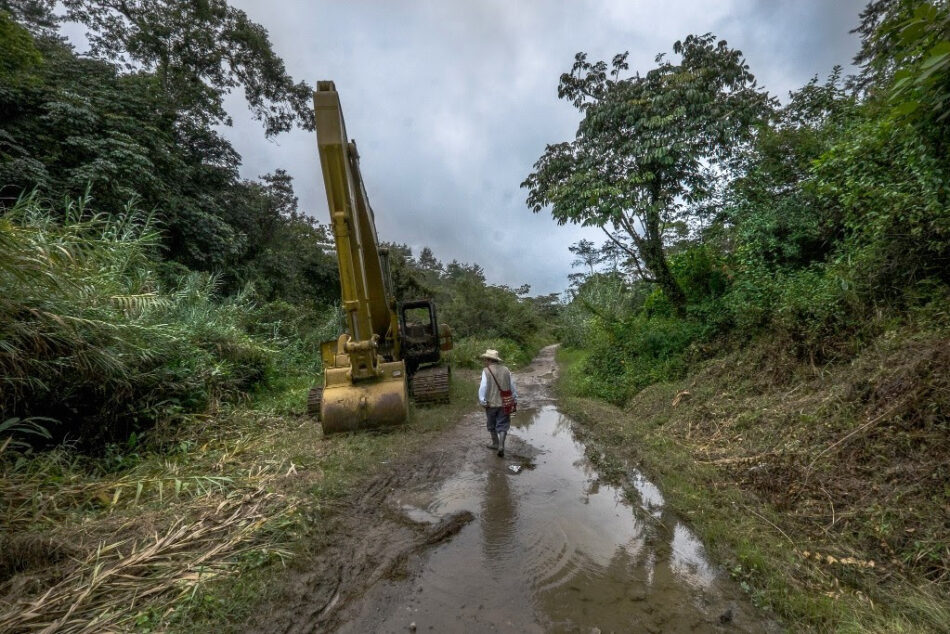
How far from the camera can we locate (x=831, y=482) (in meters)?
3.73

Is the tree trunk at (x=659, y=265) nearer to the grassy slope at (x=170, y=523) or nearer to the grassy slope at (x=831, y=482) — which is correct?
the grassy slope at (x=831, y=482)

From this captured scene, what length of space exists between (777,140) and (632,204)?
2896 mm

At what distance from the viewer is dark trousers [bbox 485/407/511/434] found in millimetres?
5906

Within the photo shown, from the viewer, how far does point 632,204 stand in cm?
881

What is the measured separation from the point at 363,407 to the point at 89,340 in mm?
3388

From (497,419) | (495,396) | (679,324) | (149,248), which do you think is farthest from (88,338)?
(679,324)

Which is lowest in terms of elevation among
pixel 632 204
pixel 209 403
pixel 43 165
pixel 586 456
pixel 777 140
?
pixel 586 456

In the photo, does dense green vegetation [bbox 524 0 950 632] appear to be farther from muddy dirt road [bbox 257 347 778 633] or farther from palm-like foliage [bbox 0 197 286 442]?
palm-like foliage [bbox 0 197 286 442]

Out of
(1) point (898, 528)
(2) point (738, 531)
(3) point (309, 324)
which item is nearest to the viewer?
(1) point (898, 528)

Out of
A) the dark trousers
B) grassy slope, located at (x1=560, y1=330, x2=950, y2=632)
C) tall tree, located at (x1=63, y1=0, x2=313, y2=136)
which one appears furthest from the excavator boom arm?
tall tree, located at (x1=63, y1=0, x2=313, y2=136)

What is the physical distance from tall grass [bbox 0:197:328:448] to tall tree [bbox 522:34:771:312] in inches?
322

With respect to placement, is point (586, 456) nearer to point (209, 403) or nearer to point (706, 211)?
point (209, 403)

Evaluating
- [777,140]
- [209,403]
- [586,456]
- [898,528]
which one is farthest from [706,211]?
[209,403]

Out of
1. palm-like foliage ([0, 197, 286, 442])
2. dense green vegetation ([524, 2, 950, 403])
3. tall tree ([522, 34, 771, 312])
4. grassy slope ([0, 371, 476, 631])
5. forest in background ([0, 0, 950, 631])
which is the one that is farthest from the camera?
tall tree ([522, 34, 771, 312])
